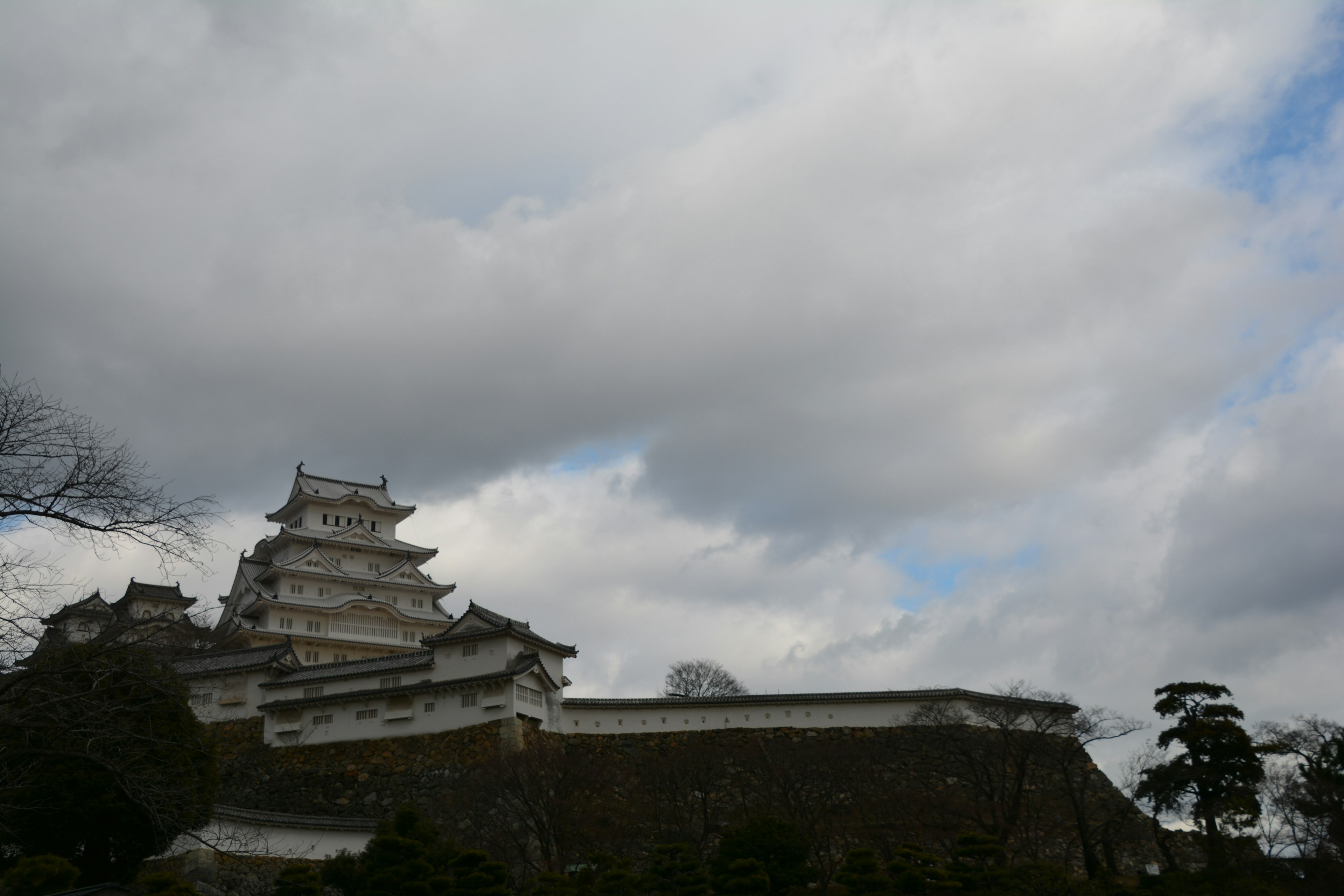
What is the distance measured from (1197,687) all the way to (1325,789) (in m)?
4.56

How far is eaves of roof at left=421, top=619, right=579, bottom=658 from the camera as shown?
30047 mm

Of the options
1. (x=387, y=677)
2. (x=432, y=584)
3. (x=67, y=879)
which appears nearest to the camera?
(x=67, y=879)

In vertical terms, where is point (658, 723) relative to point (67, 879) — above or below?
above

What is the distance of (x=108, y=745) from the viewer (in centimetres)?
1093

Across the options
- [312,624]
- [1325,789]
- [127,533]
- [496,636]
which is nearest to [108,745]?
[127,533]

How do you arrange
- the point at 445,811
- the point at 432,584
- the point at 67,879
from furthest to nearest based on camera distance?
the point at 432,584
the point at 445,811
the point at 67,879

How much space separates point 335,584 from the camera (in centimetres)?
4447

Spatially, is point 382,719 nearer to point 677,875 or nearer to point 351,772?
point 351,772

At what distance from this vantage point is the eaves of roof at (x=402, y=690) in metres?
29.1

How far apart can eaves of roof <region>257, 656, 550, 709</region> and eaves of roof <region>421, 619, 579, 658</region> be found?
33.7 inches

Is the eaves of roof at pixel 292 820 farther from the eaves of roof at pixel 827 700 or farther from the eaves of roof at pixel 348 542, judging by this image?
the eaves of roof at pixel 348 542

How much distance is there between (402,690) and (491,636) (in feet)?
10.4

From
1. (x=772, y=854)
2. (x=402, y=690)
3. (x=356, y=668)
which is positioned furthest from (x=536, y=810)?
(x=356, y=668)

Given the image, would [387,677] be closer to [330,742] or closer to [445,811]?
→ [330,742]
